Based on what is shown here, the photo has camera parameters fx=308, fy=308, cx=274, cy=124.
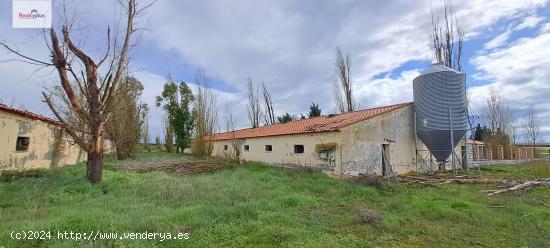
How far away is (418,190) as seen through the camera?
10.5 meters

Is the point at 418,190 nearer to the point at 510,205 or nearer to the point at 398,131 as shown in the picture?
the point at 510,205

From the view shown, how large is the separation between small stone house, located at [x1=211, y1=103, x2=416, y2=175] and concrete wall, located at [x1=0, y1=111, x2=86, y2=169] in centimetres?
945

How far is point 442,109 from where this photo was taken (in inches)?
586

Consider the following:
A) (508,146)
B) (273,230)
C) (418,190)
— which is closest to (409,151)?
(418,190)

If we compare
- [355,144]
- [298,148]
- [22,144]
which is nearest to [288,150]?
[298,148]

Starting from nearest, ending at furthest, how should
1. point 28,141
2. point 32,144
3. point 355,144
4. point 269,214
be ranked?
point 269,214, point 28,141, point 32,144, point 355,144

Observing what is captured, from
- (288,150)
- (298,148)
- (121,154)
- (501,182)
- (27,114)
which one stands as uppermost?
(27,114)

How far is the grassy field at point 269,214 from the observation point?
5137 millimetres

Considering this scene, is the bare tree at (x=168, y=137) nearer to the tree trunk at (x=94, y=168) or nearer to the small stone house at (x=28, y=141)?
the small stone house at (x=28, y=141)

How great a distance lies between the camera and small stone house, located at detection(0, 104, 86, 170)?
35.7 feet

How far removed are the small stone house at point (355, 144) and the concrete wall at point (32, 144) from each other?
9.45 m

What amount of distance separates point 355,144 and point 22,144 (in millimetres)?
13414

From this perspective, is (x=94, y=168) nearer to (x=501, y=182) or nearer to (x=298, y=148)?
(x=298, y=148)

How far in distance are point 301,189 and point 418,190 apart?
4.09 metres
